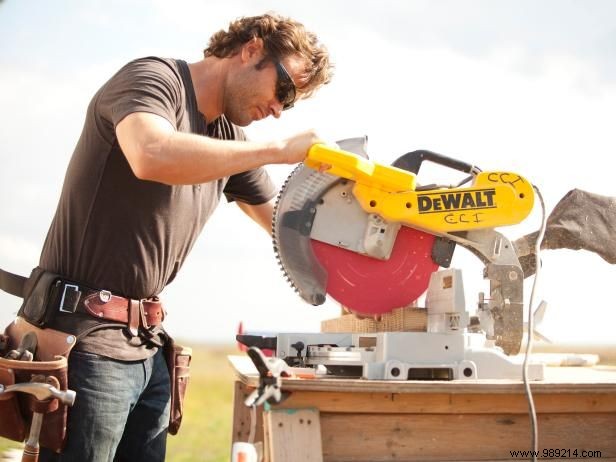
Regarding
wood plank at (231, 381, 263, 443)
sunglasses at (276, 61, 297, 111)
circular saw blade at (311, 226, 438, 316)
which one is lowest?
wood plank at (231, 381, 263, 443)

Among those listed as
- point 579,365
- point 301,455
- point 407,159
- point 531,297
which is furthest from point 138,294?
point 579,365

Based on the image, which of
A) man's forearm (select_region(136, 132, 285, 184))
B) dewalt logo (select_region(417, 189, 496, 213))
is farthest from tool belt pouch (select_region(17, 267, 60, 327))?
dewalt logo (select_region(417, 189, 496, 213))

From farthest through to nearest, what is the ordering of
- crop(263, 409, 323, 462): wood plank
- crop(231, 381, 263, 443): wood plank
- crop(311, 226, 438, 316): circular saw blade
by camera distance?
crop(231, 381, 263, 443): wood plank < crop(311, 226, 438, 316): circular saw blade < crop(263, 409, 323, 462): wood plank

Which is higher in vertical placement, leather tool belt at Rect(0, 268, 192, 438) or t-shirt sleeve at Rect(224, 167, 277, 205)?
t-shirt sleeve at Rect(224, 167, 277, 205)

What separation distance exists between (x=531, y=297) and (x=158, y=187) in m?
1.29

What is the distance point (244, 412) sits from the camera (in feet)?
9.73

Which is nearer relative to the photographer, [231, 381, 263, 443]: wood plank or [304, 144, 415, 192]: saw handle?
[304, 144, 415, 192]: saw handle

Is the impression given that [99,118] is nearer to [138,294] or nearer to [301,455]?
[138,294]

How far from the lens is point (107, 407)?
2.40 metres

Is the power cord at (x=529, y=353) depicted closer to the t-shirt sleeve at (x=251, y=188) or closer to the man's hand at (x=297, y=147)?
the man's hand at (x=297, y=147)

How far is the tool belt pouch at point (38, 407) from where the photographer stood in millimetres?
2254

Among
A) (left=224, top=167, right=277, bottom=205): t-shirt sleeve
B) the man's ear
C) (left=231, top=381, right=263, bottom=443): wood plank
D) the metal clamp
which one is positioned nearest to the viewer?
the metal clamp

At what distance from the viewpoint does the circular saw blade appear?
8.33 feet

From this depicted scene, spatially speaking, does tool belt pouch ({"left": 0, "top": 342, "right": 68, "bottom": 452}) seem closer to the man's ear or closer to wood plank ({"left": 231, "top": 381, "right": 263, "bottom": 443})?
wood plank ({"left": 231, "top": 381, "right": 263, "bottom": 443})
